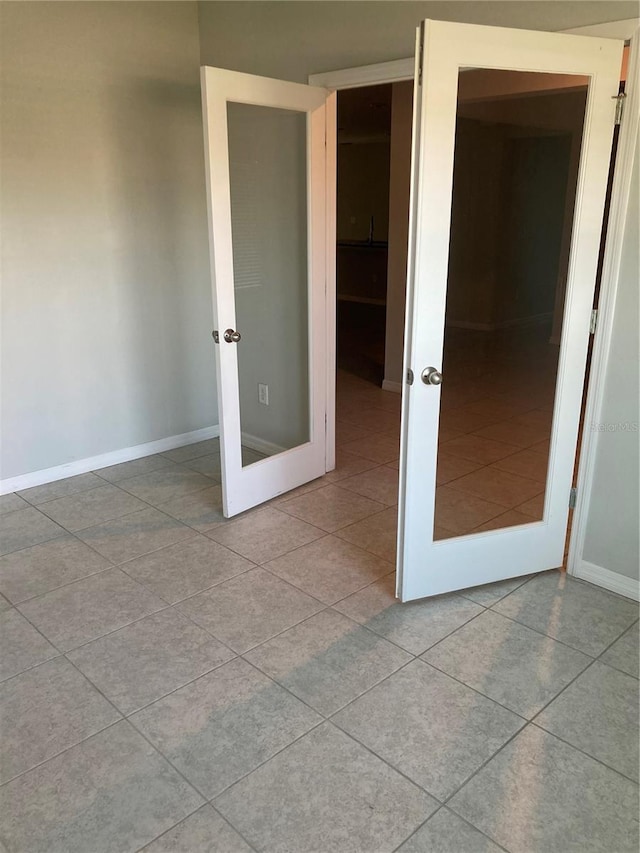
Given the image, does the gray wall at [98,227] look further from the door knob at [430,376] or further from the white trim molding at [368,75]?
the door knob at [430,376]

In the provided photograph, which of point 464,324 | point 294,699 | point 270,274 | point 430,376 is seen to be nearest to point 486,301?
point 464,324

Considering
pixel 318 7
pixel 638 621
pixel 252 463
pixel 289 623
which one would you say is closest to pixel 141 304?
pixel 252 463

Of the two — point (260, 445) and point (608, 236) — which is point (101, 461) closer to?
point (260, 445)

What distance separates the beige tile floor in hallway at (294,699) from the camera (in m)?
1.63

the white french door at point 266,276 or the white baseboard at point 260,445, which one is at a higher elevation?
the white french door at point 266,276

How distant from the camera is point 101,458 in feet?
12.8

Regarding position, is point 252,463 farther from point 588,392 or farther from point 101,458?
point 588,392

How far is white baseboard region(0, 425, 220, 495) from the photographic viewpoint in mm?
3594

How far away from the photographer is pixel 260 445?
3559mm

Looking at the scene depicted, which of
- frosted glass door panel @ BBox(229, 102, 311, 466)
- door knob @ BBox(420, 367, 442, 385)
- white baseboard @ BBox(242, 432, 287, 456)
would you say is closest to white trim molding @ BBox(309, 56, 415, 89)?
frosted glass door panel @ BBox(229, 102, 311, 466)

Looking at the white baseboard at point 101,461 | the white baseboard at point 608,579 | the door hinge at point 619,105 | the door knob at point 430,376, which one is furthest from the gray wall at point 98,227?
the white baseboard at point 608,579

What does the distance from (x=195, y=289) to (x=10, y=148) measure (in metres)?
1.29

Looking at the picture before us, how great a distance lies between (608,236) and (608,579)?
1361 mm

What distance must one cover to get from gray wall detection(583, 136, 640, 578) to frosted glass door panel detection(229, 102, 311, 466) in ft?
5.29
